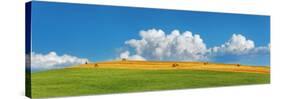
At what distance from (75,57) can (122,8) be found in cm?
116

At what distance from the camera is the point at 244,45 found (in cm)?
898

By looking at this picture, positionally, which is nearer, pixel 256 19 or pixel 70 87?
pixel 70 87

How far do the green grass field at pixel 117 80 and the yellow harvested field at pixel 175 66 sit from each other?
0.07 metres

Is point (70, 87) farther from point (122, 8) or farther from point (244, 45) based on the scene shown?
point (244, 45)

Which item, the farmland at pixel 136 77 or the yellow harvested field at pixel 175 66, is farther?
the yellow harvested field at pixel 175 66

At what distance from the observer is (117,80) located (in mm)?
7660

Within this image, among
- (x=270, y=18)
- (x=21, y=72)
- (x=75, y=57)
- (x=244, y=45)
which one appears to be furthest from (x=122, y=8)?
(x=270, y=18)

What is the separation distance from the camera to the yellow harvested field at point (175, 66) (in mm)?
7637

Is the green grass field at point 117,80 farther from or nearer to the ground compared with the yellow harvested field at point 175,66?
nearer to the ground

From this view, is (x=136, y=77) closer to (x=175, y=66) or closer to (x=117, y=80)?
(x=117, y=80)

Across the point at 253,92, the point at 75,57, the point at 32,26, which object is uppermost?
the point at 32,26

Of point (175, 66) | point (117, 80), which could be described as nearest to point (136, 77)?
point (117, 80)

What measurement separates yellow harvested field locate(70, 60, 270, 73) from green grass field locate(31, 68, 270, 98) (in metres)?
0.07

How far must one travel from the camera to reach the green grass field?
707 cm
